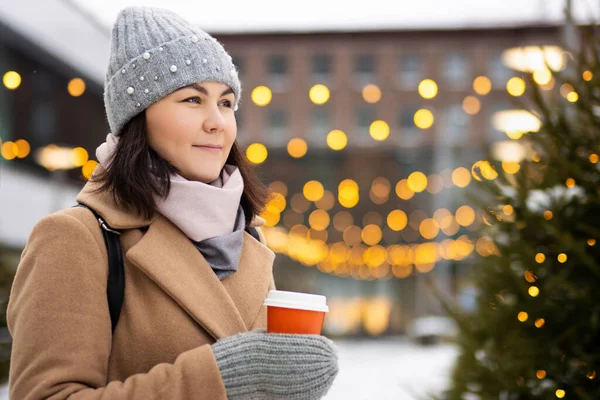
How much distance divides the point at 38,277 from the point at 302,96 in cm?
3680

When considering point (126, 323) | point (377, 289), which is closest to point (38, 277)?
point (126, 323)

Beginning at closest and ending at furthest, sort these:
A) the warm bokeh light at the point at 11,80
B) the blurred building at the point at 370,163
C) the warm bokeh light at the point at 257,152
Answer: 1. the warm bokeh light at the point at 11,80
2. the warm bokeh light at the point at 257,152
3. the blurred building at the point at 370,163

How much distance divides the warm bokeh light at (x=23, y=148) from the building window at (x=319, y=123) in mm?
21056

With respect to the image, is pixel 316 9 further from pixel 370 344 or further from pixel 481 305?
pixel 370 344

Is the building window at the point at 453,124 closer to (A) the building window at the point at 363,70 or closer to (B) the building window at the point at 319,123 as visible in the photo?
(A) the building window at the point at 363,70

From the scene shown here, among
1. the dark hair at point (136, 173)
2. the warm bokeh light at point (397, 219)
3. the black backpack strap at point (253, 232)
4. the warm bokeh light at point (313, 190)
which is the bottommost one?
the warm bokeh light at point (397, 219)

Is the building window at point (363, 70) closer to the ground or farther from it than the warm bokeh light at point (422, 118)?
farther from it

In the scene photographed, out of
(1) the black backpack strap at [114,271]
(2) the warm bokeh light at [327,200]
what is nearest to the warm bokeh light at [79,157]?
(1) the black backpack strap at [114,271]

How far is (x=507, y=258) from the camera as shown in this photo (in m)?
3.54

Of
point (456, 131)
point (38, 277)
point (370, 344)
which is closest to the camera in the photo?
point (38, 277)

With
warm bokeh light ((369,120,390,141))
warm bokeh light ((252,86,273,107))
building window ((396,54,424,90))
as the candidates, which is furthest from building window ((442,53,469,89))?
warm bokeh light ((252,86,273,107))

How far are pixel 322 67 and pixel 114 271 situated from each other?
35598 millimetres

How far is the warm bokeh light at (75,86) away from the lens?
17.5 metres

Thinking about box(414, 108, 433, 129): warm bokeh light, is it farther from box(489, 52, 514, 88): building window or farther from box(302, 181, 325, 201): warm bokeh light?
box(489, 52, 514, 88): building window
